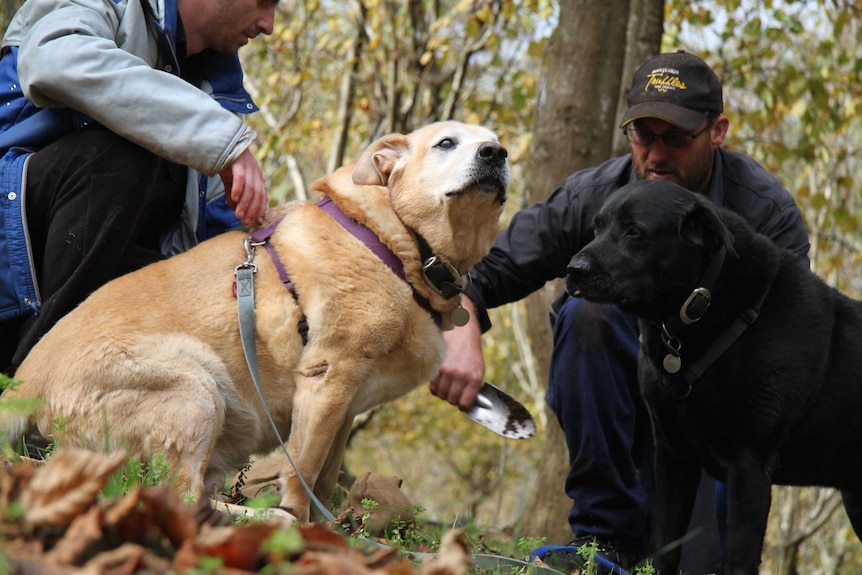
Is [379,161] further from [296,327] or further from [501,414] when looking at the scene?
[501,414]

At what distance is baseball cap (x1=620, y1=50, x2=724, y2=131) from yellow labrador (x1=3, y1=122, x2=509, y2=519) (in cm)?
78

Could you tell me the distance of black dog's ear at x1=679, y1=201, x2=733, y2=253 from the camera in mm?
3027

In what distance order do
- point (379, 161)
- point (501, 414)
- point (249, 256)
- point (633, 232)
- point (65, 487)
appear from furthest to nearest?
1. point (501, 414)
2. point (379, 161)
3. point (249, 256)
4. point (633, 232)
5. point (65, 487)

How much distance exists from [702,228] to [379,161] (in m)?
1.35

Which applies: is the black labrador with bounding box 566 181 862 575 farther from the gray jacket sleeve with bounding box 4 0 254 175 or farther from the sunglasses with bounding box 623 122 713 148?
the gray jacket sleeve with bounding box 4 0 254 175

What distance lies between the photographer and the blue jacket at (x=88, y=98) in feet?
10.2

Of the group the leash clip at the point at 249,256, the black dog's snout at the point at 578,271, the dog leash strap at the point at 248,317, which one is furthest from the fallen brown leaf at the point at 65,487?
the black dog's snout at the point at 578,271

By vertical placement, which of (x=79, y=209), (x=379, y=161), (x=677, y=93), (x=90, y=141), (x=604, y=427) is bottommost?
(x=604, y=427)

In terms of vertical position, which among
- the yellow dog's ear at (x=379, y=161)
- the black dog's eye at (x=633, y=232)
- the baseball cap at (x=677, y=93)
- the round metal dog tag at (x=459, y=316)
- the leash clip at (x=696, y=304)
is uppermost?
the baseball cap at (x=677, y=93)

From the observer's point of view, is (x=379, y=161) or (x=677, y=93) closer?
(x=379, y=161)

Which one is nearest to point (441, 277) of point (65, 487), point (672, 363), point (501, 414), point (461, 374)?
point (461, 374)

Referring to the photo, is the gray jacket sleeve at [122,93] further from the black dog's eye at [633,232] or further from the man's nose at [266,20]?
the black dog's eye at [633,232]

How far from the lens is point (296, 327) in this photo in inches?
128

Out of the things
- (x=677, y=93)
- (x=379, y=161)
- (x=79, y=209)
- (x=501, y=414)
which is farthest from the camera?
(x=677, y=93)
